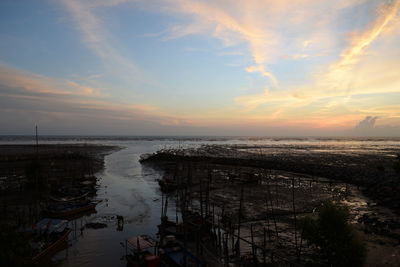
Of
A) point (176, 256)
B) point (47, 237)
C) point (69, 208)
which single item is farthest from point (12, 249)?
point (69, 208)

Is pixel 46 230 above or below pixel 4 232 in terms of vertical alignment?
below

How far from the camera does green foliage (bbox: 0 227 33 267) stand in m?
8.90

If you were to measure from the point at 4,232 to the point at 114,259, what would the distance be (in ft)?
30.2

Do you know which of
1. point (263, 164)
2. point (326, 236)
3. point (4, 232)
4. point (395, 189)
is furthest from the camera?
point (263, 164)

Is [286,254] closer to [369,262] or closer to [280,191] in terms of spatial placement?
[369,262]

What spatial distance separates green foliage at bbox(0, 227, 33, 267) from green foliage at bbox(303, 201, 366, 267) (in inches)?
499

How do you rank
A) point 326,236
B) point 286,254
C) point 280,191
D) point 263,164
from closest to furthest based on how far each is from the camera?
point 326,236 → point 286,254 → point 280,191 → point 263,164

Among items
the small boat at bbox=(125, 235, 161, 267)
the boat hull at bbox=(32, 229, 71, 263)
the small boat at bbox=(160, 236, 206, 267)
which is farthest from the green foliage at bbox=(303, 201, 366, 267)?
the boat hull at bbox=(32, 229, 71, 263)

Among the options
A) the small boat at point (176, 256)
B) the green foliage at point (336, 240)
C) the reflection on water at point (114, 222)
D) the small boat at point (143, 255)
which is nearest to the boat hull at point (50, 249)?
the reflection on water at point (114, 222)

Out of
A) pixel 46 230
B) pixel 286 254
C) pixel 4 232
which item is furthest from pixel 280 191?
pixel 4 232

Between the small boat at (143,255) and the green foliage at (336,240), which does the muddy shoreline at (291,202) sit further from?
the small boat at (143,255)

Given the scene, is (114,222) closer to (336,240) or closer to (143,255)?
(143,255)

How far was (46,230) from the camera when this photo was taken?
63.3 feet

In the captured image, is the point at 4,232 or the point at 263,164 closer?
the point at 4,232
